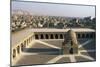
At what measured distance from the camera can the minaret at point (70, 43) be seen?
2.55 meters

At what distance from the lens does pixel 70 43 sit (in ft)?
8.46

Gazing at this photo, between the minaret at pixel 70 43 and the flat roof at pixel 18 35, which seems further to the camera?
the minaret at pixel 70 43

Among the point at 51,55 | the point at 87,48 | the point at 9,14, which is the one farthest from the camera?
the point at 87,48

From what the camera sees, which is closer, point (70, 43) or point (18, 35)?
point (18, 35)

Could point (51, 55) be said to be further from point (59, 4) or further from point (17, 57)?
point (59, 4)


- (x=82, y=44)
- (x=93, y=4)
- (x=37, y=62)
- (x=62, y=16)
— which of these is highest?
(x=93, y=4)

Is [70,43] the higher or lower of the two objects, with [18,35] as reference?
lower

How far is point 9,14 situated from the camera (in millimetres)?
2303

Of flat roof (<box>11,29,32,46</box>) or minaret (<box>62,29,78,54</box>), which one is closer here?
flat roof (<box>11,29,32,46</box>)

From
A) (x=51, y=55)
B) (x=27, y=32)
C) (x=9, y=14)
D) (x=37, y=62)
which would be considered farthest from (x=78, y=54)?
(x=9, y=14)

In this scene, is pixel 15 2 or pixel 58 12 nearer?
A: pixel 15 2

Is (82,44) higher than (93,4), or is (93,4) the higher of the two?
(93,4)

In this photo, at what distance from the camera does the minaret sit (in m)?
2.55

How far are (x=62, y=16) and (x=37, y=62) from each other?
623 millimetres
